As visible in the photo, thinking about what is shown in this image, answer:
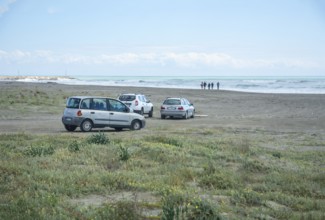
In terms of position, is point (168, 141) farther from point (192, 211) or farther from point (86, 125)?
point (192, 211)

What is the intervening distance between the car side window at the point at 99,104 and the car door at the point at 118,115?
A: 33 cm

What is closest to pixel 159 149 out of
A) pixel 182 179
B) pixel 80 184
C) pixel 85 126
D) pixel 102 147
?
pixel 102 147

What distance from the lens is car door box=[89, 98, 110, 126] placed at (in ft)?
68.2

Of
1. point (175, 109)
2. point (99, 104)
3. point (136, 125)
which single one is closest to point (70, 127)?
point (99, 104)

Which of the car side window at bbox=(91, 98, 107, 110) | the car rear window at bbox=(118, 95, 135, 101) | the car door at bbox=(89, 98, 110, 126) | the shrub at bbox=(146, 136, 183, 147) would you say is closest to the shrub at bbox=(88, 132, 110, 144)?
the shrub at bbox=(146, 136, 183, 147)

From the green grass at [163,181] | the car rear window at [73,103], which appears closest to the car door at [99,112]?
the car rear window at [73,103]

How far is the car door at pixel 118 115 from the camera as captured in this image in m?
21.4

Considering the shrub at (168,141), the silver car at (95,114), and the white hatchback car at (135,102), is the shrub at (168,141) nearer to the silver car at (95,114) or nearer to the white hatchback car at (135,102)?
the silver car at (95,114)

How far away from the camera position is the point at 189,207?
6453 mm

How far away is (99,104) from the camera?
21016mm

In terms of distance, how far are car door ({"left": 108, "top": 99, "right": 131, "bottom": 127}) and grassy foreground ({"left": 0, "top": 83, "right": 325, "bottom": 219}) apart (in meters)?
6.99

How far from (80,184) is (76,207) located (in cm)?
163

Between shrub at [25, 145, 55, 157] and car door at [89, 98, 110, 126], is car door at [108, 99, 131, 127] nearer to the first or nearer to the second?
car door at [89, 98, 110, 126]

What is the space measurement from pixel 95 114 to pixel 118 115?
4.36ft
